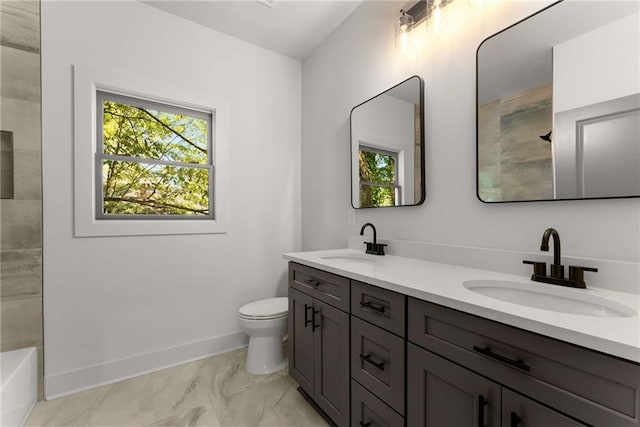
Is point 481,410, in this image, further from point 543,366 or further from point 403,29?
point 403,29

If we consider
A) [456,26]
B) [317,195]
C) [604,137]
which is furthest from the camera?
[317,195]

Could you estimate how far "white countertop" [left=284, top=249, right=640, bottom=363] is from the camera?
0.60 meters

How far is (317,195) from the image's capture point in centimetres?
260

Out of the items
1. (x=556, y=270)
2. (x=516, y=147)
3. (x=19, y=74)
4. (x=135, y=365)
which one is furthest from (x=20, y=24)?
(x=556, y=270)

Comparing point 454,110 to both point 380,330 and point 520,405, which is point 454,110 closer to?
point 380,330

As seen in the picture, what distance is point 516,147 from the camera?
1.24 meters

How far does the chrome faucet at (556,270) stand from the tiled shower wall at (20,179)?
8.70 feet

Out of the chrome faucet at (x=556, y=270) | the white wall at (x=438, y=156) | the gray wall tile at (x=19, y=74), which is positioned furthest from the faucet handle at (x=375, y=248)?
the gray wall tile at (x=19, y=74)

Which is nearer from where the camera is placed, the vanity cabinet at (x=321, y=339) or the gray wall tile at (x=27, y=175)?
the vanity cabinet at (x=321, y=339)

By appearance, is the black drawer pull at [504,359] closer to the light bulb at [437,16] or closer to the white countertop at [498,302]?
the white countertop at [498,302]

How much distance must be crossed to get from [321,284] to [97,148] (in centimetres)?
185

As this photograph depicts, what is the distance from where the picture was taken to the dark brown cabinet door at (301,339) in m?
1.62

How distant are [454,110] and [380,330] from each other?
3.88ft

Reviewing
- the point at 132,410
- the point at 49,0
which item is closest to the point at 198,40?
the point at 49,0
